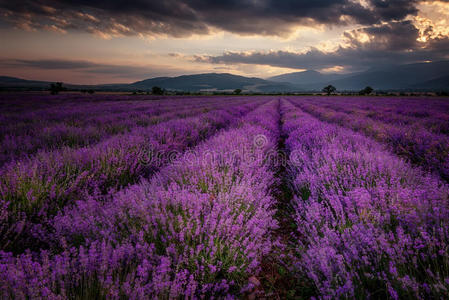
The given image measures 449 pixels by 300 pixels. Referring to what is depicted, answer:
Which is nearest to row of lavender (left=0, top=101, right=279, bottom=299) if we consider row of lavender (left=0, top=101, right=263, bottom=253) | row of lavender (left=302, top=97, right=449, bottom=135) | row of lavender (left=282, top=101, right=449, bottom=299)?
row of lavender (left=0, top=101, right=263, bottom=253)

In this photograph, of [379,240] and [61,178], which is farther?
[61,178]

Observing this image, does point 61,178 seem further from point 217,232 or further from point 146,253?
point 217,232

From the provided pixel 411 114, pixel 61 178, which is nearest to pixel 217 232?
pixel 61 178

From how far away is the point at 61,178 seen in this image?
2.52 metres

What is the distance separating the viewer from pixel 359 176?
2.38m

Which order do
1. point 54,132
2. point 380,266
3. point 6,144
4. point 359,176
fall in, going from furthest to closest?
point 54,132, point 6,144, point 359,176, point 380,266

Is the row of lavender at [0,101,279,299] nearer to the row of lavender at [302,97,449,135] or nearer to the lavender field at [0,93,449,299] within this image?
the lavender field at [0,93,449,299]

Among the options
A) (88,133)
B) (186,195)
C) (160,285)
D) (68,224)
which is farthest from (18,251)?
(88,133)

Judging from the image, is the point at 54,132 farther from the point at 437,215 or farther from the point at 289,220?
the point at 437,215

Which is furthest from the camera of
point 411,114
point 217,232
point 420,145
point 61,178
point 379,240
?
point 411,114

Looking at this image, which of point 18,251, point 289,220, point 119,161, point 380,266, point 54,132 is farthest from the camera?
point 54,132

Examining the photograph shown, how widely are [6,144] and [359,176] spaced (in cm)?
569

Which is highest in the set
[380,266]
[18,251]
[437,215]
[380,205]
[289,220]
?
[437,215]

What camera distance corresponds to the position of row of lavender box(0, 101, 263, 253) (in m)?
1.86
